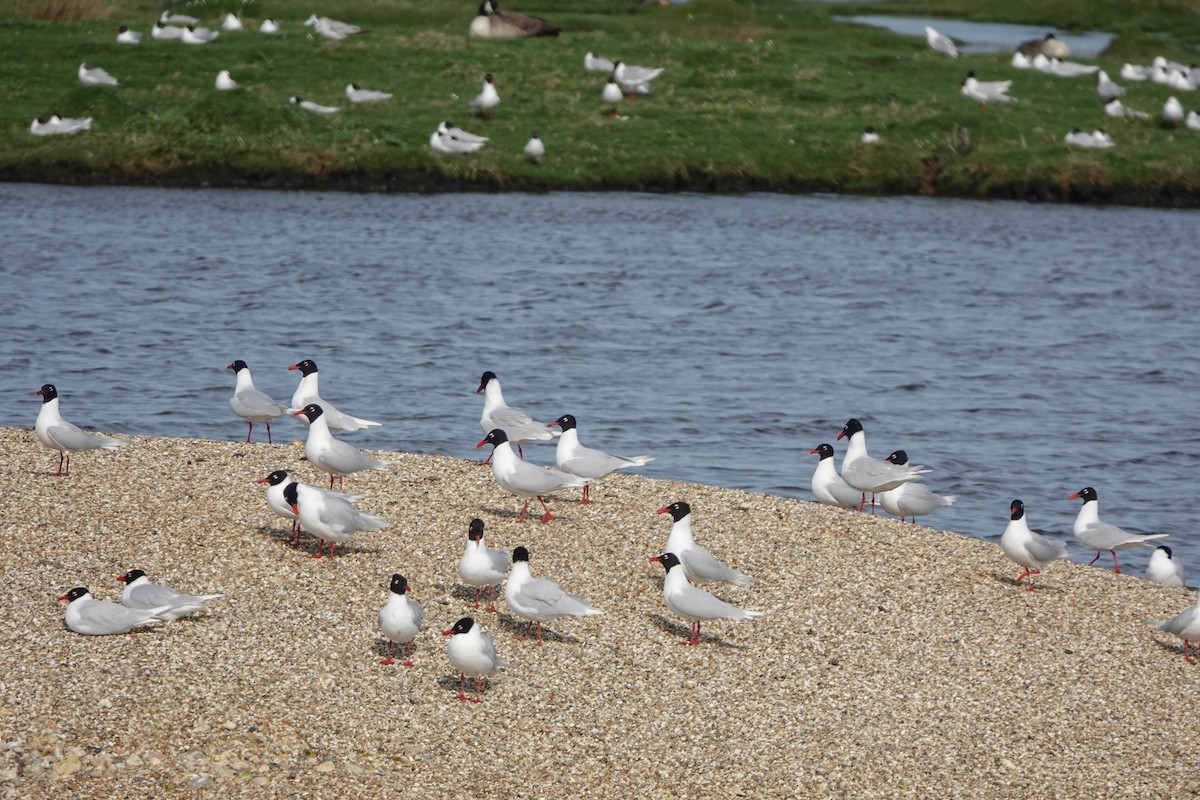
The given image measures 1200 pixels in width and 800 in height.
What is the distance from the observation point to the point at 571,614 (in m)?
13.6

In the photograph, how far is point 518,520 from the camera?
1706cm

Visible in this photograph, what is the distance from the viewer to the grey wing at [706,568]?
14852 millimetres

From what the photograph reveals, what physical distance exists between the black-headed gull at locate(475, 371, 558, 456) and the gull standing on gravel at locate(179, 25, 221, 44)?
3304 centimetres

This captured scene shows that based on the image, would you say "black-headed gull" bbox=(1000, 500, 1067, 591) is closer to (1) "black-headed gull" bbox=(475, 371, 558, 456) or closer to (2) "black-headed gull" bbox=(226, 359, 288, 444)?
(1) "black-headed gull" bbox=(475, 371, 558, 456)

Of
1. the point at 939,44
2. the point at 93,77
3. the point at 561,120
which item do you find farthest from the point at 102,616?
the point at 939,44

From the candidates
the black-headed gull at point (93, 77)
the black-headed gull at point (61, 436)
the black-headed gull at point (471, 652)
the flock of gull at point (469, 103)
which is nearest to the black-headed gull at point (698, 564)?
the black-headed gull at point (471, 652)

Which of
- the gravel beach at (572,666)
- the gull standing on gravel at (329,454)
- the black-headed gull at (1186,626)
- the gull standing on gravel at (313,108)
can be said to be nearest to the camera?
the gravel beach at (572,666)

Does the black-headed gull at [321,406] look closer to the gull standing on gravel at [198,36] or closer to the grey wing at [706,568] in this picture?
the grey wing at [706,568]

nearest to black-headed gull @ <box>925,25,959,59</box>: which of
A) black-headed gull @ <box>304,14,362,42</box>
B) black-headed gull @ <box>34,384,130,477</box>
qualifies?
black-headed gull @ <box>304,14,362,42</box>

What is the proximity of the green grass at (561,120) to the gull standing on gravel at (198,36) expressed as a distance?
0.74 metres

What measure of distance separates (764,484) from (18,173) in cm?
2751

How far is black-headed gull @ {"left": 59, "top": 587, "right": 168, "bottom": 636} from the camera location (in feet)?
42.0

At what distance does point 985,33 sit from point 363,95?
126ft

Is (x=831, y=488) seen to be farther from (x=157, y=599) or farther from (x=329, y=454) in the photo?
(x=157, y=599)
